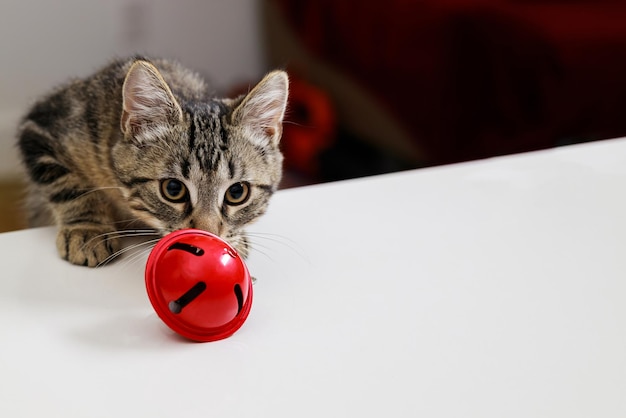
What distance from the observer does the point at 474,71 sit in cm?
242

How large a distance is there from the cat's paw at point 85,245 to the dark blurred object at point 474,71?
165 centimetres

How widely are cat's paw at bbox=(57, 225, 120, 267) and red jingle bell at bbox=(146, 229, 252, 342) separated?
0.20 meters

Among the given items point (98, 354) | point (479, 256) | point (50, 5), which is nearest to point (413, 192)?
point (479, 256)

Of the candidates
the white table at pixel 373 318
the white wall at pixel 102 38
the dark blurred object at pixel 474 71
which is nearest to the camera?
the white table at pixel 373 318

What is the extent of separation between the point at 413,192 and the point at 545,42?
4.32ft

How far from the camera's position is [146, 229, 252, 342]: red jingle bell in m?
0.75

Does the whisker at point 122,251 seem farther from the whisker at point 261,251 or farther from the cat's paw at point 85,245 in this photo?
the whisker at point 261,251

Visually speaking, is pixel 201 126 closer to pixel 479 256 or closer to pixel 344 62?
pixel 479 256

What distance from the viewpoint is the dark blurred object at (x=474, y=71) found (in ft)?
7.29

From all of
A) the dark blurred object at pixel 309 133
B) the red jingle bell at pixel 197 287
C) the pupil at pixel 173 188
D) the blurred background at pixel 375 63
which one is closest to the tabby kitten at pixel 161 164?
the pupil at pixel 173 188

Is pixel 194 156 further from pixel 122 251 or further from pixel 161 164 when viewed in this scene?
pixel 122 251

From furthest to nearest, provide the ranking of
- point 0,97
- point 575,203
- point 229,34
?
point 229,34, point 0,97, point 575,203

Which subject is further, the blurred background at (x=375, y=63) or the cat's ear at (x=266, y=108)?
the blurred background at (x=375, y=63)

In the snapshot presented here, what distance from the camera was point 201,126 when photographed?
3.19 feet
